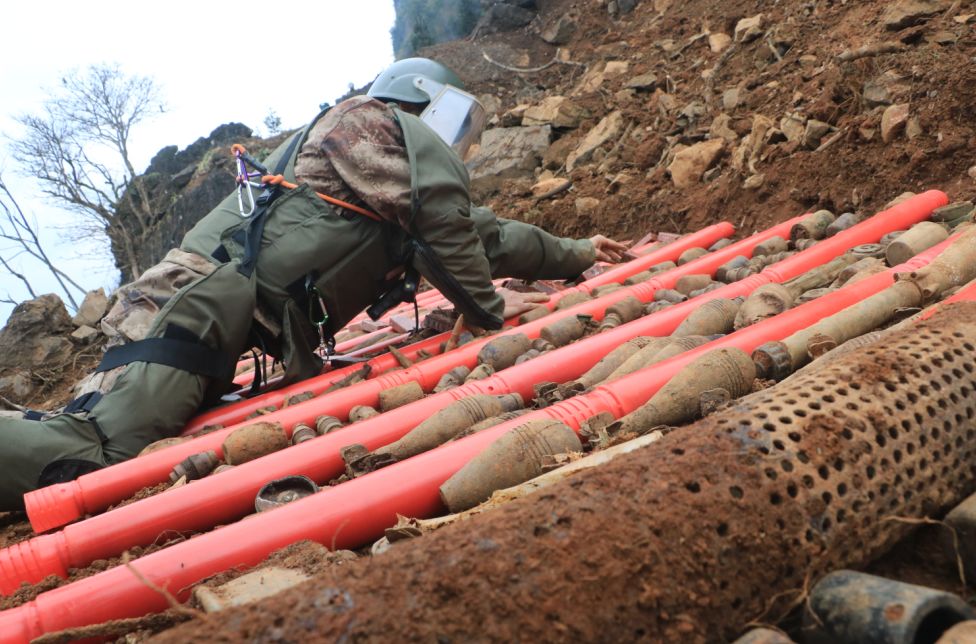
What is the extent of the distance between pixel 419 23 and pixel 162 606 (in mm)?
18934

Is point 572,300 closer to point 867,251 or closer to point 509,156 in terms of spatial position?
point 867,251

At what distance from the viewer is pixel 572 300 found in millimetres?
4211

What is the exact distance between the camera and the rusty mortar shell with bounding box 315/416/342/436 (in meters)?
2.89

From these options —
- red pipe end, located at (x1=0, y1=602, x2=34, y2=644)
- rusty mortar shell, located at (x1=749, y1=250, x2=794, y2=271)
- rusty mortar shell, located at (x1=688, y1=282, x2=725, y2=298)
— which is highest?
red pipe end, located at (x1=0, y1=602, x2=34, y2=644)

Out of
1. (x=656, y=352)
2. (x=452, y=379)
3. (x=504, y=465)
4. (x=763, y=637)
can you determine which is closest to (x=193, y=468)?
(x=452, y=379)

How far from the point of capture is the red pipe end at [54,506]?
2.52 metres

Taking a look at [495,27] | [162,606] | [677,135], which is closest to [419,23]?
[495,27]

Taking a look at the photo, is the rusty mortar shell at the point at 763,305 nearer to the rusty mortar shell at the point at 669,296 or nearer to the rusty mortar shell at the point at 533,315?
the rusty mortar shell at the point at 669,296

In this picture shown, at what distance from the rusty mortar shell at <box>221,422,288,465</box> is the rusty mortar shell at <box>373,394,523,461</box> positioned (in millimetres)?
467

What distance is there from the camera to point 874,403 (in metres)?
1.51

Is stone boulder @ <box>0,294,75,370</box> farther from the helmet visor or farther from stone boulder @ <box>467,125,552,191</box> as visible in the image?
the helmet visor

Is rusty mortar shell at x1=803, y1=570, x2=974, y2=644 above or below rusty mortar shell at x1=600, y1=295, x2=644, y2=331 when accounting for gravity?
above

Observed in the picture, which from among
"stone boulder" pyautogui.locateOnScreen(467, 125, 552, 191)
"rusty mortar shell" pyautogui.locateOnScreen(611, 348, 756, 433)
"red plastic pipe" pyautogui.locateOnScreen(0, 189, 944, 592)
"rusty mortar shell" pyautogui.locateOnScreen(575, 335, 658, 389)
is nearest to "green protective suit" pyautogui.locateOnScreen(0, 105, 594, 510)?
"red plastic pipe" pyautogui.locateOnScreen(0, 189, 944, 592)

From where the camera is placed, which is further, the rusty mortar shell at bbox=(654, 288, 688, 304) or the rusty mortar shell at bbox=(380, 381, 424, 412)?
the rusty mortar shell at bbox=(654, 288, 688, 304)
